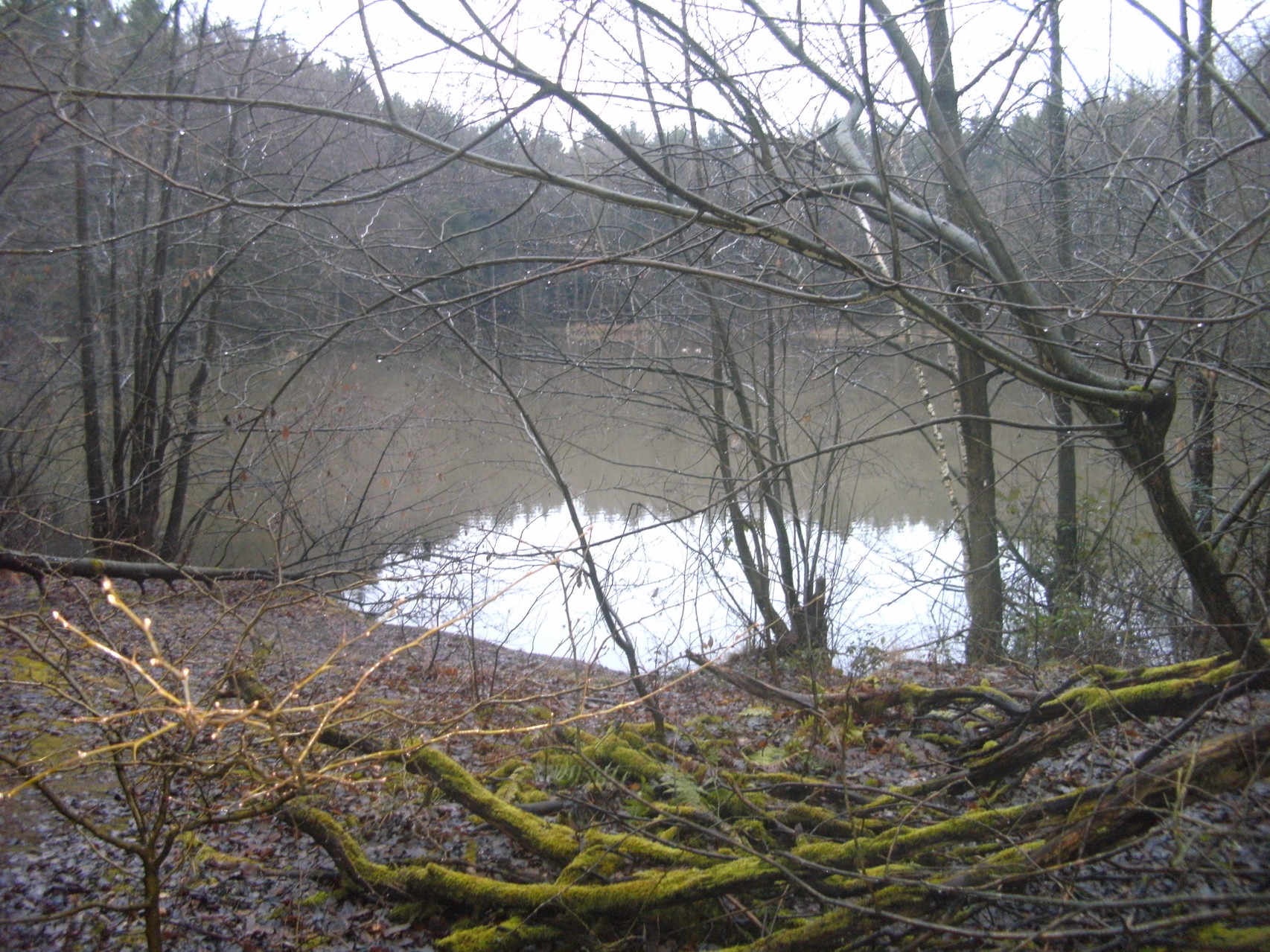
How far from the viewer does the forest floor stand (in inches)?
117

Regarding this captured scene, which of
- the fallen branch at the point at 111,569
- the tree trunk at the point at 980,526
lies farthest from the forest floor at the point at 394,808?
the tree trunk at the point at 980,526

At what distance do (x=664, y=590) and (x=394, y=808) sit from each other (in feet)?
14.2

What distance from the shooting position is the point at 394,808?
14.0ft

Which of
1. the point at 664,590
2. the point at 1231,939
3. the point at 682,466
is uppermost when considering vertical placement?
the point at 682,466

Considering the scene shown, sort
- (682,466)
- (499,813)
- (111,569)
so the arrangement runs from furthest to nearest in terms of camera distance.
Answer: (682,466) < (111,569) < (499,813)

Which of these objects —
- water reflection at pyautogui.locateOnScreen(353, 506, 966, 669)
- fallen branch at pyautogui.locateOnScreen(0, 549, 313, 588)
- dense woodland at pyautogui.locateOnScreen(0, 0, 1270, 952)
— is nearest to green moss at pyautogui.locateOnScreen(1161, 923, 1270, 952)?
dense woodland at pyautogui.locateOnScreen(0, 0, 1270, 952)

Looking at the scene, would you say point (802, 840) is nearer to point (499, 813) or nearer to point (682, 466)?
point (499, 813)

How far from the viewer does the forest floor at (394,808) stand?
298 centimetres

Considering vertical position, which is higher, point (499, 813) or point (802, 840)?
point (802, 840)

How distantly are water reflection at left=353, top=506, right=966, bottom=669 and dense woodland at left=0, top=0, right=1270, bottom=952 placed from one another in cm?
35

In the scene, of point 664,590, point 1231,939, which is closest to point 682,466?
point 664,590

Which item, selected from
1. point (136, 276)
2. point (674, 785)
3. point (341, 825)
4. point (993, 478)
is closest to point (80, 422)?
point (136, 276)

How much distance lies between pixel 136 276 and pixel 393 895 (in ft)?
32.3

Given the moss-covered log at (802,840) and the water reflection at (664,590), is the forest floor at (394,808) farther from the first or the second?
the water reflection at (664,590)
